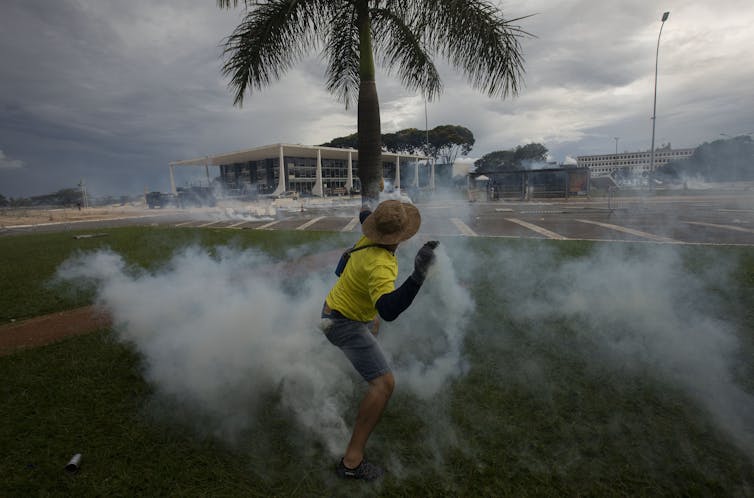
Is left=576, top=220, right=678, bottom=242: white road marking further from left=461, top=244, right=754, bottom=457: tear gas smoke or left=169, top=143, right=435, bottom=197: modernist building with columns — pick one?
left=169, top=143, right=435, bottom=197: modernist building with columns

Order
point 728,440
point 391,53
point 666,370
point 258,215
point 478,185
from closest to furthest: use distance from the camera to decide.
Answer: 1. point 728,440
2. point 666,370
3. point 391,53
4. point 258,215
5. point 478,185

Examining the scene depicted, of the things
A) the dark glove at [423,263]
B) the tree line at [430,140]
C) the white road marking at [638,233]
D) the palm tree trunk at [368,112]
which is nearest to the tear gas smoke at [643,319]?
the dark glove at [423,263]

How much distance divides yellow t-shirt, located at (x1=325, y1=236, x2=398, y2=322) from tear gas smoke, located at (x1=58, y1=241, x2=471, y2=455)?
34.2 inches

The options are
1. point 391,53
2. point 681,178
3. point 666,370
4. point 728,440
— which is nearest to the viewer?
point 728,440

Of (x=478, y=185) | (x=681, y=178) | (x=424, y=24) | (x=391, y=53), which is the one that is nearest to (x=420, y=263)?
(x=424, y=24)

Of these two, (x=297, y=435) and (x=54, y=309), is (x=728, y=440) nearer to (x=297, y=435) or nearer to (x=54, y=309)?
(x=297, y=435)

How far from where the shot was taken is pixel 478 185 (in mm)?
34750

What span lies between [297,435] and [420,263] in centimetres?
153

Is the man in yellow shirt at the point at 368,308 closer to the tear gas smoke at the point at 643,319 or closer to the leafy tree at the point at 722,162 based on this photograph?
the tear gas smoke at the point at 643,319

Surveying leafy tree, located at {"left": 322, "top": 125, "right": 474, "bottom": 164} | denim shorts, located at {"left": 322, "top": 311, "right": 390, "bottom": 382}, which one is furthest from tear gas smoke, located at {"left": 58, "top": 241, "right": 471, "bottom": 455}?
leafy tree, located at {"left": 322, "top": 125, "right": 474, "bottom": 164}

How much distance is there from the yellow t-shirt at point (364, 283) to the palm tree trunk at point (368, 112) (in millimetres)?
2628

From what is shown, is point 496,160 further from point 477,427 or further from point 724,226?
point 477,427

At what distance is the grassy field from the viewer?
2127 millimetres

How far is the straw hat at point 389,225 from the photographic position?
Answer: 7.05 ft
